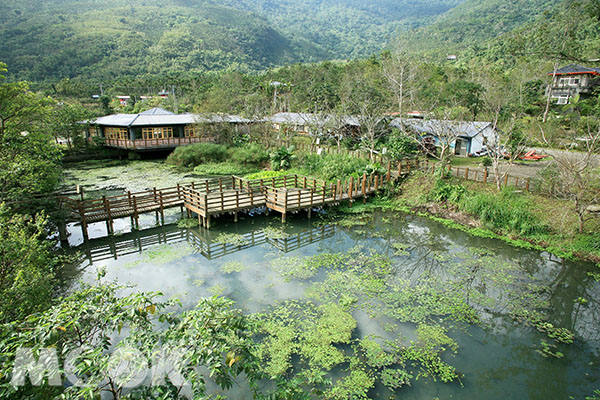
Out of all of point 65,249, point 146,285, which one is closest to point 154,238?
point 65,249

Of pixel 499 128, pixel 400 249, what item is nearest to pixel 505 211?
pixel 400 249

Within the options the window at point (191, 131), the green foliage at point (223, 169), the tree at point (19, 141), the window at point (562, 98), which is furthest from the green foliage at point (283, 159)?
the window at point (562, 98)

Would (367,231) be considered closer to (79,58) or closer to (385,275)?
(385,275)

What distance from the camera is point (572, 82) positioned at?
1565 inches

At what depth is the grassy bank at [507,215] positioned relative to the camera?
14.0 meters

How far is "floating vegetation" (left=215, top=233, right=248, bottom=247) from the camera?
49.9 feet

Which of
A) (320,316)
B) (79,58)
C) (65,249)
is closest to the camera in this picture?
(320,316)

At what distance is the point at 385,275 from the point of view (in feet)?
40.9

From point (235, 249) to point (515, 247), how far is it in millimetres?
11498

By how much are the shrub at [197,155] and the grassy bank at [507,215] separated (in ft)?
55.8

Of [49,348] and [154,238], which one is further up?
[49,348]

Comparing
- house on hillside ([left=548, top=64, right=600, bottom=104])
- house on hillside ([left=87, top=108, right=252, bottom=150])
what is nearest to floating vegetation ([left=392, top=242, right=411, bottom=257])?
house on hillside ([left=87, top=108, right=252, bottom=150])

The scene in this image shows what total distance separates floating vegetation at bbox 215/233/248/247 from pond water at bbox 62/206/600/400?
44 millimetres

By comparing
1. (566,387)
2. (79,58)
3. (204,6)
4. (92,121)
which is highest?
(204,6)
